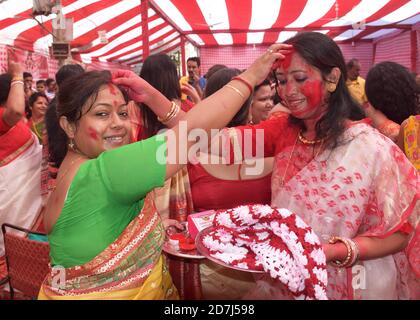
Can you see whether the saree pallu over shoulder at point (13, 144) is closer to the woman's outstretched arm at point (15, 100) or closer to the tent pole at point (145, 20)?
the woman's outstretched arm at point (15, 100)

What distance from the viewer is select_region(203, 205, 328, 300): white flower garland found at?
1140 millimetres

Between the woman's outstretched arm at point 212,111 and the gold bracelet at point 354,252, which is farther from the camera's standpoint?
the gold bracelet at point 354,252

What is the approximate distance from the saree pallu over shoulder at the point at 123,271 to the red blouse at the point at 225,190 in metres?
0.70

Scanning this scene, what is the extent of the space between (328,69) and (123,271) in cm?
106

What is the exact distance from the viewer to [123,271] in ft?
4.32

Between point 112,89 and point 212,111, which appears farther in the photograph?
point 112,89

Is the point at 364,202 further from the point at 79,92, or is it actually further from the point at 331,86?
the point at 79,92

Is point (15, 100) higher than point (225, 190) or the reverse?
higher

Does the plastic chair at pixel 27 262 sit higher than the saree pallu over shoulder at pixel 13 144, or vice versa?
the saree pallu over shoulder at pixel 13 144

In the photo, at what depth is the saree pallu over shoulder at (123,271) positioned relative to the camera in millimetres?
1275

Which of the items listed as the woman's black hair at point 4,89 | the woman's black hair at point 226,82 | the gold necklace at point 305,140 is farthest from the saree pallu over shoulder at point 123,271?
the woman's black hair at point 4,89

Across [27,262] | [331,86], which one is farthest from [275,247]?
[27,262]

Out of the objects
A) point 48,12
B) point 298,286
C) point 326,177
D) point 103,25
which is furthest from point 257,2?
point 298,286

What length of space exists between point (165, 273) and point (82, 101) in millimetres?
662
